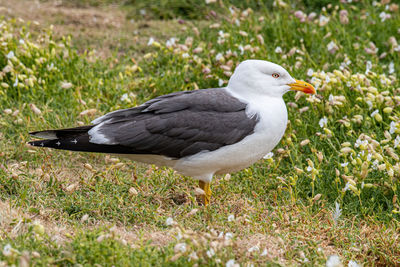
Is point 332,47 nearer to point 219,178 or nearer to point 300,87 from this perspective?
point 300,87

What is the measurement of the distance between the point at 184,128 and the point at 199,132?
0.11 meters

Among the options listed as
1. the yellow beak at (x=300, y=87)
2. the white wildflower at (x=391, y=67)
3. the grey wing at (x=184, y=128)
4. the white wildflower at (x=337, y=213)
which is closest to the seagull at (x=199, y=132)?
the grey wing at (x=184, y=128)

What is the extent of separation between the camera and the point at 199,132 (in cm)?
407

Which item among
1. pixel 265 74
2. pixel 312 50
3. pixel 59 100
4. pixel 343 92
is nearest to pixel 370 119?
pixel 343 92

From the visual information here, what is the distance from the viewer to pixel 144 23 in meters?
7.74

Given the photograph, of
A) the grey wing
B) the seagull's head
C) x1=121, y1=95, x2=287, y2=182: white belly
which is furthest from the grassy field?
the seagull's head

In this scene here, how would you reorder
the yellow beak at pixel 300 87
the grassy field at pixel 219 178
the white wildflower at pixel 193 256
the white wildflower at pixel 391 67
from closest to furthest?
the white wildflower at pixel 193 256, the grassy field at pixel 219 178, the yellow beak at pixel 300 87, the white wildflower at pixel 391 67

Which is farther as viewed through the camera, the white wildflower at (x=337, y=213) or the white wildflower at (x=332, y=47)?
the white wildflower at (x=332, y=47)

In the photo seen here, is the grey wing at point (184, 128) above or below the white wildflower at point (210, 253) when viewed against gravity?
above

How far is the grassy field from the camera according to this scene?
3.46m

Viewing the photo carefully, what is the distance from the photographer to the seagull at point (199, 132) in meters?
4.05

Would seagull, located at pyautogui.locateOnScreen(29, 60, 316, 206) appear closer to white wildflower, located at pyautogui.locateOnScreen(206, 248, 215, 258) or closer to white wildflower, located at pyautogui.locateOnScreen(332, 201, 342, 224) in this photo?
white wildflower, located at pyautogui.locateOnScreen(332, 201, 342, 224)

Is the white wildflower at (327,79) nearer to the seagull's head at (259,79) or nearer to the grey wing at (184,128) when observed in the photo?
the seagull's head at (259,79)

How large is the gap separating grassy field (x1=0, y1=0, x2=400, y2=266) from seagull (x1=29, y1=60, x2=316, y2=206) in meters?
0.30
